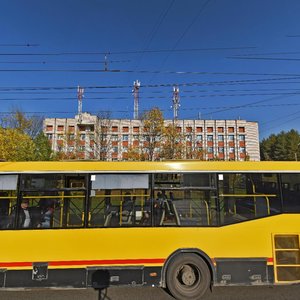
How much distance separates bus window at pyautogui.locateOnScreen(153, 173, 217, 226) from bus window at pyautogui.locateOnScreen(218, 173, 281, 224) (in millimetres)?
230

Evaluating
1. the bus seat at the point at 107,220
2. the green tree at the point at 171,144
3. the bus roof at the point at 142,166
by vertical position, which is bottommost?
the bus seat at the point at 107,220

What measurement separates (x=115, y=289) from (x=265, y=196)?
3.81 meters

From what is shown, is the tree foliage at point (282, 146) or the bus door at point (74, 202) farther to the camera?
the tree foliage at point (282, 146)

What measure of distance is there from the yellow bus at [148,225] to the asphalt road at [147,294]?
31 cm

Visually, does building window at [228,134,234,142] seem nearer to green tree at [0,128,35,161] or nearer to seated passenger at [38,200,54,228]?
green tree at [0,128,35,161]

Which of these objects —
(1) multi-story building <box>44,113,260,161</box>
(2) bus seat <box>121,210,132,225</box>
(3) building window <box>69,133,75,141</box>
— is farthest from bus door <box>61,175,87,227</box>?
(3) building window <box>69,133,75,141</box>

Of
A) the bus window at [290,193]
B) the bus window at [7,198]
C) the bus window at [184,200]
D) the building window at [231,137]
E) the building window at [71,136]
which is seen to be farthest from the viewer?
the building window at [231,137]

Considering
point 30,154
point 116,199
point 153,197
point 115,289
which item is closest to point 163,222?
point 153,197

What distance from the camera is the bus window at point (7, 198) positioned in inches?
199

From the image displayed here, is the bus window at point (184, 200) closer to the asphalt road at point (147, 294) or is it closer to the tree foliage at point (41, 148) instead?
the asphalt road at point (147, 294)

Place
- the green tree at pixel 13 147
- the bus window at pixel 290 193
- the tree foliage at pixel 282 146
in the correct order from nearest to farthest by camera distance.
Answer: the bus window at pixel 290 193
the green tree at pixel 13 147
the tree foliage at pixel 282 146

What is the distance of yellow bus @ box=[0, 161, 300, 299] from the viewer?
5.00 m

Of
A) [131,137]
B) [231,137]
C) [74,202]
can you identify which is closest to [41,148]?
[74,202]

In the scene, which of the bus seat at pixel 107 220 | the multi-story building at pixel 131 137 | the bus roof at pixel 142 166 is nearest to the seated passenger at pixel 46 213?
the bus roof at pixel 142 166
